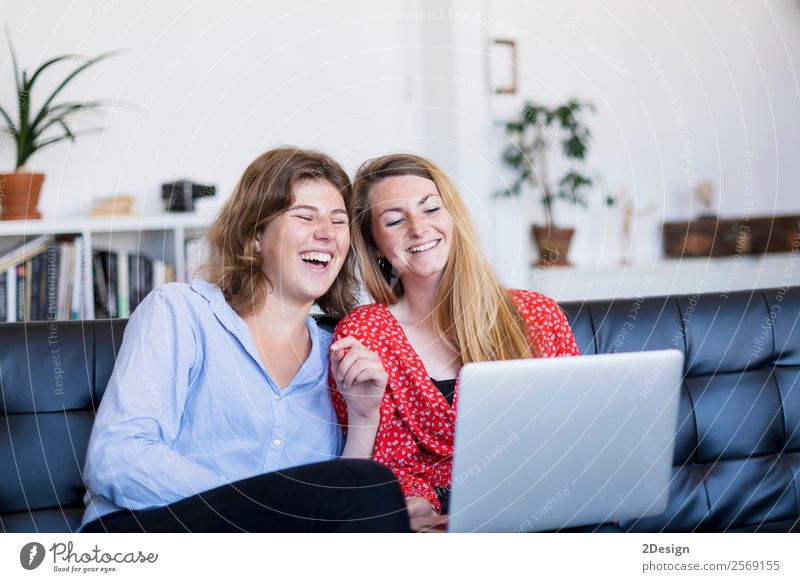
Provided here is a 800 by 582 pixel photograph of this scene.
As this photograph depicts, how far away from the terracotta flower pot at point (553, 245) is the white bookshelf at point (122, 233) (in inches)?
46.8

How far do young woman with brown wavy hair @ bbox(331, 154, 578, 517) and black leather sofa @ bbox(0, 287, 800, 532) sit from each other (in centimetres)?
13

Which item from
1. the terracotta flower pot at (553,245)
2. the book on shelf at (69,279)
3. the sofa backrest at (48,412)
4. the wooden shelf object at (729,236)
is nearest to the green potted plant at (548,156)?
the terracotta flower pot at (553,245)

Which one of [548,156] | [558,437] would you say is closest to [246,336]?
[558,437]

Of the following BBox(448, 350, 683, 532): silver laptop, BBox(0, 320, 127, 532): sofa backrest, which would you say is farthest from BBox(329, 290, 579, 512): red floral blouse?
BBox(0, 320, 127, 532): sofa backrest

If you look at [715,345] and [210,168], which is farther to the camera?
[210,168]

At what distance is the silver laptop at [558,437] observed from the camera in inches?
31.9

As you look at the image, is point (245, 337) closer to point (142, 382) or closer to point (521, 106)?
point (142, 382)

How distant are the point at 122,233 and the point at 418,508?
4.35 feet

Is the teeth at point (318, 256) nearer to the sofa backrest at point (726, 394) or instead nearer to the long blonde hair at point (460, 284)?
the long blonde hair at point (460, 284)

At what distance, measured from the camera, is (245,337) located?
1.06 m

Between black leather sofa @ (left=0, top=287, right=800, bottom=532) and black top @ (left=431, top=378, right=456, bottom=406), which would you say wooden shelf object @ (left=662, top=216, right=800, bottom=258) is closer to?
black leather sofa @ (left=0, top=287, right=800, bottom=532)

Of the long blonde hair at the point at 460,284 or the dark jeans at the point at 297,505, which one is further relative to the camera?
the long blonde hair at the point at 460,284
